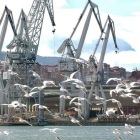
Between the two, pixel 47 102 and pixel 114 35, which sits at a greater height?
pixel 114 35

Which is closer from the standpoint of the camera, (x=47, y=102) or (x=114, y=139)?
(x=114, y=139)

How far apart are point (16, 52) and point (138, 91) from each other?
146ft

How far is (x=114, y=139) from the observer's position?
82.8m

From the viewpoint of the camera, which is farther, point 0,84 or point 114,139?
point 0,84

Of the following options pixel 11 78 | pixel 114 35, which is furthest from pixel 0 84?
pixel 114 35

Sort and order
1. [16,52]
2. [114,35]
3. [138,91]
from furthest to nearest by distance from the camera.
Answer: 1. [138,91]
2. [114,35]
3. [16,52]

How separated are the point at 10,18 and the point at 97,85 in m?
18.8

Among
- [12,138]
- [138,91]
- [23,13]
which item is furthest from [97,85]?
[12,138]

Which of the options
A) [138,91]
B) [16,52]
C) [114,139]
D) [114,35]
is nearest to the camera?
[114,139]

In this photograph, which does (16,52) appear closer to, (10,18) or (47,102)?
(10,18)

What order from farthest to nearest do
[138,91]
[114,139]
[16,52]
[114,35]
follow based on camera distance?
1. [138,91]
2. [114,35]
3. [16,52]
4. [114,139]

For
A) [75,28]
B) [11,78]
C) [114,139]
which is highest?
[75,28]

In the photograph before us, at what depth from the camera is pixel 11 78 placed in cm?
13075

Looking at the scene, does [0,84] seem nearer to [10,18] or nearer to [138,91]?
[10,18]
